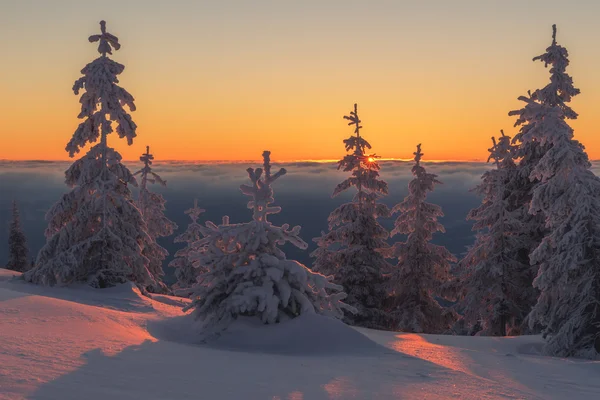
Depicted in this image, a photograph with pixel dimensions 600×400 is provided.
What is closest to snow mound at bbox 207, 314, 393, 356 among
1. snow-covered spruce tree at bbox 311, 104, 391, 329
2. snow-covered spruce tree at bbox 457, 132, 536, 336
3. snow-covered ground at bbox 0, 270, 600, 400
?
A: snow-covered ground at bbox 0, 270, 600, 400

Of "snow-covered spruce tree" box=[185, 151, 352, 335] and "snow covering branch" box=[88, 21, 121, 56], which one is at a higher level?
"snow covering branch" box=[88, 21, 121, 56]

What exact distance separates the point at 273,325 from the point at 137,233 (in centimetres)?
955

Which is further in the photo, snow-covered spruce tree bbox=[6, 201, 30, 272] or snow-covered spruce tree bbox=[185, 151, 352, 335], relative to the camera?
snow-covered spruce tree bbox=[6, 201, 30, 272]

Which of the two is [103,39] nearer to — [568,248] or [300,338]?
[300,338]

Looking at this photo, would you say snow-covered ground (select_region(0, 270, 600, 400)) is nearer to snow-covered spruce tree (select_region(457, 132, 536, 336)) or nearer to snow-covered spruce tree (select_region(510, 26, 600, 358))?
snow-covered spruce tree (select_region(510, 26, 600, 358))

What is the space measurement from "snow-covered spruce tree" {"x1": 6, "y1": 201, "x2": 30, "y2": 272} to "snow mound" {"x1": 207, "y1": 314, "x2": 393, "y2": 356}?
42.7 metres

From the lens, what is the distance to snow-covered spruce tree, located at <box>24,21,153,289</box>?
17109mm

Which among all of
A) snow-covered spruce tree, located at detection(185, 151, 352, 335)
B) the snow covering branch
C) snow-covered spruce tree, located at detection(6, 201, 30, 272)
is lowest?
snow-covered spruce tree, located at detection(6, 201, 30, 272)

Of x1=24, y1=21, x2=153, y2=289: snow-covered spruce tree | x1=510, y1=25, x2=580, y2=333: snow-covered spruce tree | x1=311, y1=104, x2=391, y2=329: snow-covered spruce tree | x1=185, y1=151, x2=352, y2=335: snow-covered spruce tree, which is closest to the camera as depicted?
x1=185, y1=151, x2=352, y2=335: snow-covered spruce tree

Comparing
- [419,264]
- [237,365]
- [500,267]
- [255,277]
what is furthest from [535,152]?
[237,365]

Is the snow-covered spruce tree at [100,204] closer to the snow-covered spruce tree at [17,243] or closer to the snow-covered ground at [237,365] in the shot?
the snow-covered ground at [237,365]

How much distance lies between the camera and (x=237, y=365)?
7.30m

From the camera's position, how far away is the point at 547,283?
15.5m

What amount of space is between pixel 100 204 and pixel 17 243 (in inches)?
1369
